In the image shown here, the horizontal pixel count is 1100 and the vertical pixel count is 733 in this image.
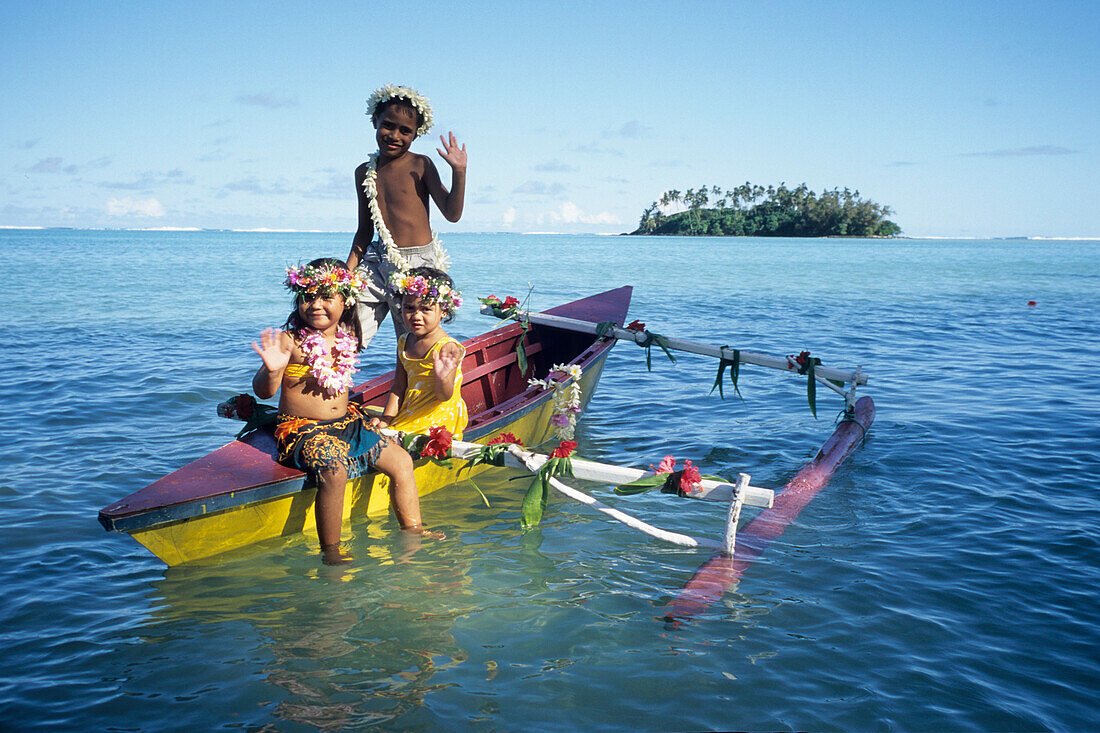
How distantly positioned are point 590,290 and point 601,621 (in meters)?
26.5

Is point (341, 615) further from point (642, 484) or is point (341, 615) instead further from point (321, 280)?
point (321, 280)

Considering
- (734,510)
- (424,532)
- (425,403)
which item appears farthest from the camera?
(425,403)

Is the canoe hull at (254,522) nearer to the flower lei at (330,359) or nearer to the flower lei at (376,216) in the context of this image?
the flower lei at (330,359)

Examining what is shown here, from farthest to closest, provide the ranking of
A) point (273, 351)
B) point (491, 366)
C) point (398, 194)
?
point (491, 366) → point (398, 194) → point (273, 351)

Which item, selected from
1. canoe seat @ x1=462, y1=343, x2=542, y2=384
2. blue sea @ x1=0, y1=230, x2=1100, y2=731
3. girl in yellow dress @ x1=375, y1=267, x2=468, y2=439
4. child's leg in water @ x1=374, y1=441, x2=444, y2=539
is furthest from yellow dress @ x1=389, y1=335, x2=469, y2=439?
canoe seat @ x1=462, y1=343, x2=542, y2=384

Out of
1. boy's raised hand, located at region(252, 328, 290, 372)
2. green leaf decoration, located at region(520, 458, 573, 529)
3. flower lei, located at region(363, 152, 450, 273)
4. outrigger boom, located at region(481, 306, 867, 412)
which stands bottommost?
green leaf decoration, located at region(520, 458, 573, 529)

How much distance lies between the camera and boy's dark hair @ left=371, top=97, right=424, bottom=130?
601 centimetres

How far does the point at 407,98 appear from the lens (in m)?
6.00

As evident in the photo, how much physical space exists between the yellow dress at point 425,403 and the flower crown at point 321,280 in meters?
0.80

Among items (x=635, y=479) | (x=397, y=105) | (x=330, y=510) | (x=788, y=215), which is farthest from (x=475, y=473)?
(x=788, y=215)

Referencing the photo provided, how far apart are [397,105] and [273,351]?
2566mm

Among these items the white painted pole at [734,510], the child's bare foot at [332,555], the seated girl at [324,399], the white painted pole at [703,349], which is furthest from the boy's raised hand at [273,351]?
the white painted pole at [703,349]

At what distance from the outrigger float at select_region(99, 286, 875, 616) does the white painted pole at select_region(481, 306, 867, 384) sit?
0.02m

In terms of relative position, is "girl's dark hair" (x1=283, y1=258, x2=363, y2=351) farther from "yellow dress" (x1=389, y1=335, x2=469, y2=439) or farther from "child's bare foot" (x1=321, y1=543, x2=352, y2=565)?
"child's bare foot" (x1=321, y1=543, x2=352, y2=565)
